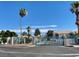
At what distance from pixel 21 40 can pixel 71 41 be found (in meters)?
9.34

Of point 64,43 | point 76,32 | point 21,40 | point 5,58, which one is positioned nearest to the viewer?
point 5,58

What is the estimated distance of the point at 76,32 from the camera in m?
57.5

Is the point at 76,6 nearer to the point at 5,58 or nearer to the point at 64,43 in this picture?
the point at 64,43

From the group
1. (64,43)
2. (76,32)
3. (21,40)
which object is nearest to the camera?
(64,43)

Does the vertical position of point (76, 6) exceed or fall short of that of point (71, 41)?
it exceeds it

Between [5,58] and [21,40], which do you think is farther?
[21,40]

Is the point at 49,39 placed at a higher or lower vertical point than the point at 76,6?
lower

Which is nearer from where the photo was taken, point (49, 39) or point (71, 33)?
point (49, 39)

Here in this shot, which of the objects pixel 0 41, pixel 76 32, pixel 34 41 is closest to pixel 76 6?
pixel 76 32

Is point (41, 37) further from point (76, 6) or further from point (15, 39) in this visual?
point (76, 6)

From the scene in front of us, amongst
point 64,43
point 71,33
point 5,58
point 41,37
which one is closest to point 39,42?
point 41,37

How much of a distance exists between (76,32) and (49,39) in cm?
891

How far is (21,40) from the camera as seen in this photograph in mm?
53125

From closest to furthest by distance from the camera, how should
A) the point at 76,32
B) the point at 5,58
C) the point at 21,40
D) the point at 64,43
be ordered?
1. the point at 5,58
2. the point at 64,43
3. the point at 21,40
4. the point at 76,32
